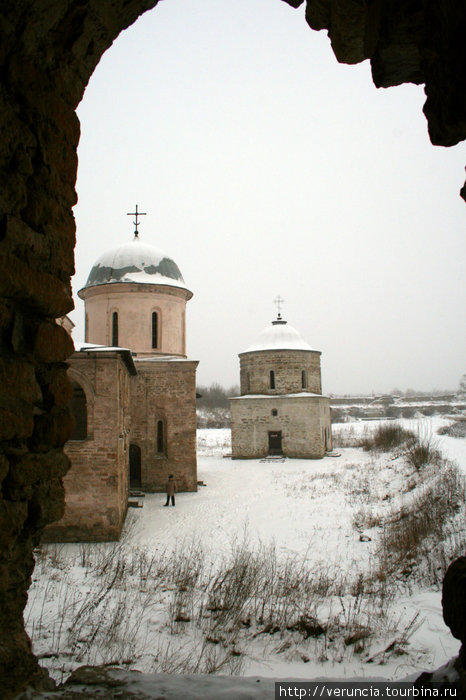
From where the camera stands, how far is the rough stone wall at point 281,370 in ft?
98.2

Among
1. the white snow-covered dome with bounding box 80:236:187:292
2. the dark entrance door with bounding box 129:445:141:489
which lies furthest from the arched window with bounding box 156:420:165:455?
the white snow-covered dome with bounding box 80:236:187:292

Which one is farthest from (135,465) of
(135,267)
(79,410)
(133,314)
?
(135,267)

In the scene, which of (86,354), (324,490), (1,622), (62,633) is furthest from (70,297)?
(324,490)

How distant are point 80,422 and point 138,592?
10.2m

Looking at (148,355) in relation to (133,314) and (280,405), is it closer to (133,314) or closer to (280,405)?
(133,314)

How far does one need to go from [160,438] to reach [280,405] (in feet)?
40.8

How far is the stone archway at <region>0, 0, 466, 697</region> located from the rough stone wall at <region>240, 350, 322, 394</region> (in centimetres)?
2724

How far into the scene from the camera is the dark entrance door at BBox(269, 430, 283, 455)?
28844 mm

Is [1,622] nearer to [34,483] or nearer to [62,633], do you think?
[34,483]

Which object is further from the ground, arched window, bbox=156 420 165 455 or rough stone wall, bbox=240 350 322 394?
rough stone wall, bbox=240 350 322 394

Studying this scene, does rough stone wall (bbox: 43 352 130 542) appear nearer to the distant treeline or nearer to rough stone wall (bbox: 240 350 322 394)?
rough stone wall (bbox: 240 350 322 394)

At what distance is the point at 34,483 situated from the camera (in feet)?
8.76

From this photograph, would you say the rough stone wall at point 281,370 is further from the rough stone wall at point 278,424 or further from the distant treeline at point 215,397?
the distant treeline at point 215,397

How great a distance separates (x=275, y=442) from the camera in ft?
95.4
